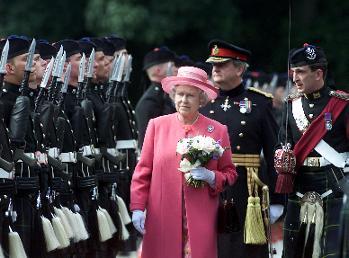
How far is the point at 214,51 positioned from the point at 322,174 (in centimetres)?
161

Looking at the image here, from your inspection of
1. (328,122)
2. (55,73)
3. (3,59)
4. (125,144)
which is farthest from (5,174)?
(125,144)

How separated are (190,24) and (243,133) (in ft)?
55.7

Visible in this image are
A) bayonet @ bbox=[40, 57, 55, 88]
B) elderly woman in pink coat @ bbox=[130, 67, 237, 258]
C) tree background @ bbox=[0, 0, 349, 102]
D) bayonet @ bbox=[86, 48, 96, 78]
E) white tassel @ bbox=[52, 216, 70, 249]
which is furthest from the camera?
tree background @ bbox=[0, 0, 349, 102]

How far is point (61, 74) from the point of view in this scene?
12609 millimetres

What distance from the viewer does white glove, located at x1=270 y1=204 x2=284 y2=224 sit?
12219 millimetres

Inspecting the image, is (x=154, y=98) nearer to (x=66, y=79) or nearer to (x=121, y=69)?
(x=121, y=69)

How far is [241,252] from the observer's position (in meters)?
12.0

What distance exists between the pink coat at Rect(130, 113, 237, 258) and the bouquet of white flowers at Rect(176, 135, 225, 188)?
0.11 metres

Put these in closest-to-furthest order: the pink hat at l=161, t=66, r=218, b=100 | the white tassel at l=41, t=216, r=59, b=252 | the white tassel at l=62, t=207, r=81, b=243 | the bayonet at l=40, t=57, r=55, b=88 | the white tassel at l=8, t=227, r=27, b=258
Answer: the pink hat at l=161, t=66, r=218, b=100
the white tassel at l=8, t=227, r=27, b=258
the white tassel at l=41, t=216, r=59, b=252
the bayonet at l=40, t=57, r=55, b=88
the white tassel at l=62, t=207, r=81, b=243

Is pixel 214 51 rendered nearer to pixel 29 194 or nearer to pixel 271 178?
pixel 271 178

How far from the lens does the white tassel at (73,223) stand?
41.2 feet

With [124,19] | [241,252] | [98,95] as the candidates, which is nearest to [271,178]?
[241,252]

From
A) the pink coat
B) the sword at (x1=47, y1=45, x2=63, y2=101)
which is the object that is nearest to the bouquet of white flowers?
the pink coat

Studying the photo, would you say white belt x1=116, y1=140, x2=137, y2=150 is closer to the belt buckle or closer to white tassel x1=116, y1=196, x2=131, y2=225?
white tassel x1=116, y1=196, x2=131, y2=225
